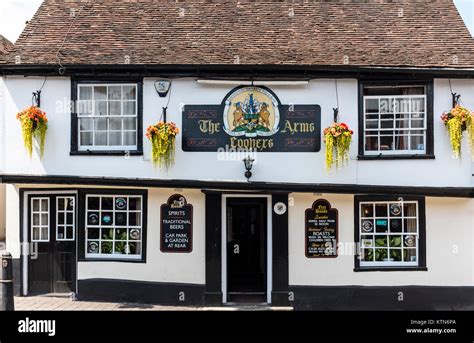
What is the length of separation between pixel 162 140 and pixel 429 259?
585 centimetres

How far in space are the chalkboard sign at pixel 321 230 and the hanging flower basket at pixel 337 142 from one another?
2.97 feet

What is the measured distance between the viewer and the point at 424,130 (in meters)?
9.09

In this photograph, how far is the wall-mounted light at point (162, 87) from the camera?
9.13m

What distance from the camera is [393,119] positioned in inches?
360

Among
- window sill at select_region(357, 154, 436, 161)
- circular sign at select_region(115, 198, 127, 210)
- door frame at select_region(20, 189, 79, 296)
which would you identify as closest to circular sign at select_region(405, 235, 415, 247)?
window sill at select_region(357, 154, 436, 161)

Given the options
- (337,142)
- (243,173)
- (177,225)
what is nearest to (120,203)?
(177,225)

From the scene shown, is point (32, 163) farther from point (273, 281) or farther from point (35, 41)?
point (273, 281)

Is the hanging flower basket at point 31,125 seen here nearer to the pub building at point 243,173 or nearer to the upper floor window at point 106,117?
the pub building at point 243,173

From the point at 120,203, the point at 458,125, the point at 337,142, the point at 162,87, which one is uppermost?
the point at 162,87

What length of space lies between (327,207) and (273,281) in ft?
6.12

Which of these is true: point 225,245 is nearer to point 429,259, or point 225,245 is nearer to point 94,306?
point 94,306
